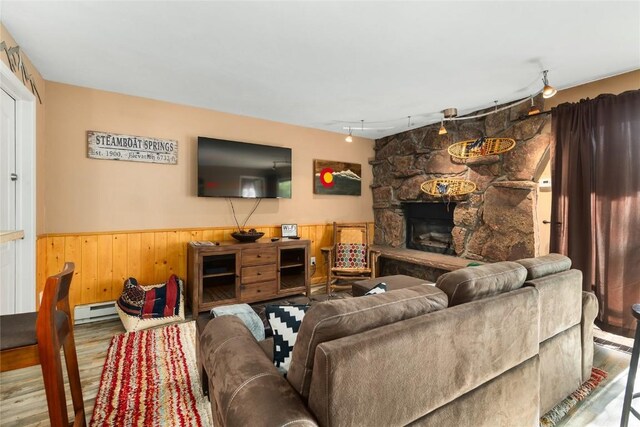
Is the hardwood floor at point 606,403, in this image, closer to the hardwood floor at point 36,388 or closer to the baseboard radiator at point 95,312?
the hardwood floor at point 36,388

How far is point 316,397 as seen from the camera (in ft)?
2.77

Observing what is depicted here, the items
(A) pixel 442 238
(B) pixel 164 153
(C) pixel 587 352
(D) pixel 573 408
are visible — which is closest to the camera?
→ (D) pixel 573 408

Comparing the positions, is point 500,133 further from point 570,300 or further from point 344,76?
point 570,300

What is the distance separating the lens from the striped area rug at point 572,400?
63.1 inches

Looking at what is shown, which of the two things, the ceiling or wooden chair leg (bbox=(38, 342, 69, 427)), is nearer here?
wooden chair leg (bbox=(38, 342, 69, 427))

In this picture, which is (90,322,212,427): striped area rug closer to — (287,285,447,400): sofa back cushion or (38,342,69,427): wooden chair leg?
(38,342,69,427): wooden chair leg

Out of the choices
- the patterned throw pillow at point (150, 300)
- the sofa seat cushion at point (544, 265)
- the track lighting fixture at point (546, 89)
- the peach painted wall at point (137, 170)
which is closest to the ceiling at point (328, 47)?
the track lighting fixture at point (546, 89)

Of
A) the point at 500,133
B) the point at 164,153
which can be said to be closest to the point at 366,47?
the point at 500,133

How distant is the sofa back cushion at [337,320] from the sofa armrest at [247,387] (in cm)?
7

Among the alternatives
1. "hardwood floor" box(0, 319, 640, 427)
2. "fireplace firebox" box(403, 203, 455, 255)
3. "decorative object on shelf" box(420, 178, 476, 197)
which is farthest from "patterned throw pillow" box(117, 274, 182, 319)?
"decorative object on shelf" box(420, 178, 476, 197)

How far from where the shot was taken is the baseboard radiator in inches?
112

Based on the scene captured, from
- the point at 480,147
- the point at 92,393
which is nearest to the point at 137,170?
the point at 92,393

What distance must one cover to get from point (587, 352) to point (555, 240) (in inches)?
50.1

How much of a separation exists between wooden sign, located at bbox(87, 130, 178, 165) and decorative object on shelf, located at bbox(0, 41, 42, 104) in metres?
0.58
